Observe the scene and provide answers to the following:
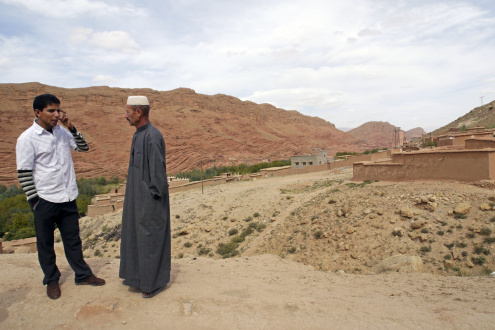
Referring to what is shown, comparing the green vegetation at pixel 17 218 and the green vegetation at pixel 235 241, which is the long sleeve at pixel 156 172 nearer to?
the green vegetation at pixel 235 241

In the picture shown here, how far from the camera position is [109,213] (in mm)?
20359

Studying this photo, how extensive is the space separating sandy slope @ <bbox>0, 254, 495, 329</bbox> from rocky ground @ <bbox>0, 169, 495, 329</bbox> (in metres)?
0.01

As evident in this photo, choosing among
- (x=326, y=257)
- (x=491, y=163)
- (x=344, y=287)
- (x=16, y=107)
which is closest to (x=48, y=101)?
(x=344, y=287)

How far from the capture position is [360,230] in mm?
8641

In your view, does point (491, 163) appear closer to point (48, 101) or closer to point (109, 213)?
point (48, 101)

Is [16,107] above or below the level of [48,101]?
above

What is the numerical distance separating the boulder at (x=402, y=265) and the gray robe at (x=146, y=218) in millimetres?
4686

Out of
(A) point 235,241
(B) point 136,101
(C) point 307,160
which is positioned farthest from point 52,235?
(C) point 307,160

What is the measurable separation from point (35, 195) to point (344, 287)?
4149mm

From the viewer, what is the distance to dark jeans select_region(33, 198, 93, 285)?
3139 mm

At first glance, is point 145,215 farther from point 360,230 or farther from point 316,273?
point 360,230

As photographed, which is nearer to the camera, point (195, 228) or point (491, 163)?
point (491, 163)

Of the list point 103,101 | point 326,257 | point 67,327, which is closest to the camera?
point 67,327

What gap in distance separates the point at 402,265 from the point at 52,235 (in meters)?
5.92
